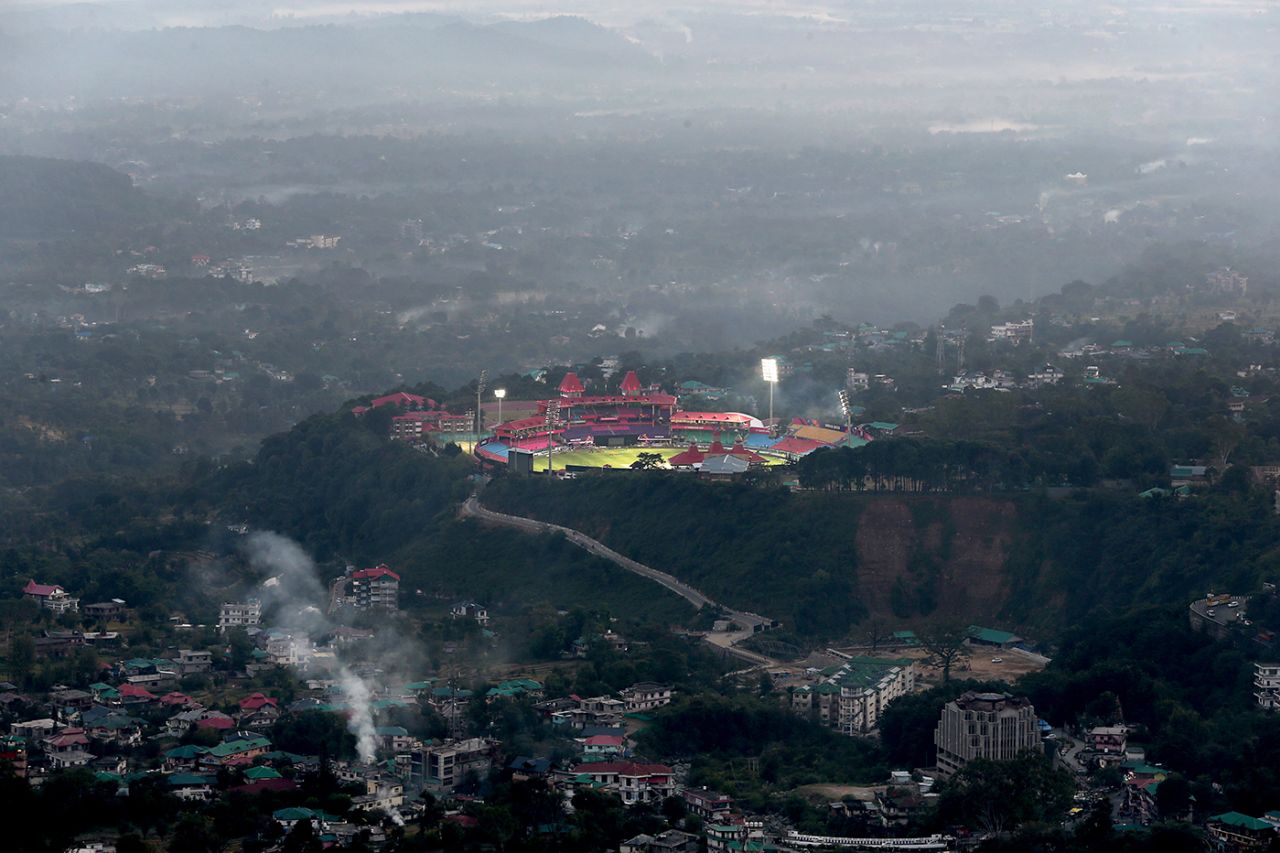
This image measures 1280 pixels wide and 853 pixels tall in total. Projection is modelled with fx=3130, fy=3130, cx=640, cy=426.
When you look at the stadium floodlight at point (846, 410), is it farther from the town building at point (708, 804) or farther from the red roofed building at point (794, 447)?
the town building at point (708, 804)

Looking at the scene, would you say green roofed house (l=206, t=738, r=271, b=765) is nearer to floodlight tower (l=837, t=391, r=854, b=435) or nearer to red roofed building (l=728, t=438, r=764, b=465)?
red roofed building (l=728, t=438, r=764, b=465)

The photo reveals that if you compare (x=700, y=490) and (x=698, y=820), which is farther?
(x=700, y=490)

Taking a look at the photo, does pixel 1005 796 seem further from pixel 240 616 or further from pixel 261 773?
pixel 240 616

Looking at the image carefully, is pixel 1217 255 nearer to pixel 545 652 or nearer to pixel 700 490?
pixel 700 490

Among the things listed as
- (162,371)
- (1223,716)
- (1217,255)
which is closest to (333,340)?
(162,371)

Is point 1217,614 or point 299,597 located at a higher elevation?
point 1217,614

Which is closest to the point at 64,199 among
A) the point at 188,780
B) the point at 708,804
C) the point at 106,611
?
the point at 106,611

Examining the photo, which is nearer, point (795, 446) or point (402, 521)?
point (402, 521)

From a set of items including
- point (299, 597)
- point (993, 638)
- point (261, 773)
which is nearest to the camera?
point (261, 773)
